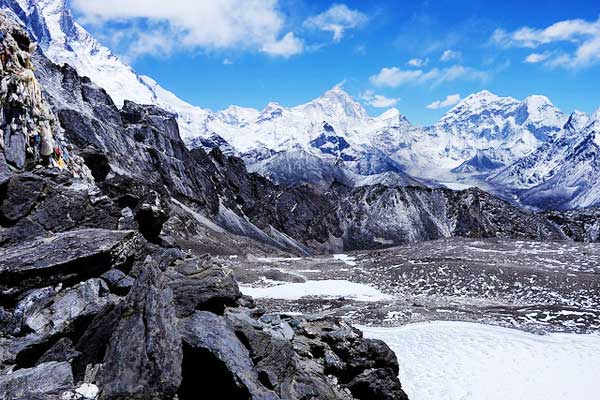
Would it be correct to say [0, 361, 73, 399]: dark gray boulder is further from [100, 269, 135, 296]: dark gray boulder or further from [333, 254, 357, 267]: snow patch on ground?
[333, 254, 357, 267]: snow patch on ground

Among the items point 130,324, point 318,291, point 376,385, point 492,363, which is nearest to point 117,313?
point 130,324

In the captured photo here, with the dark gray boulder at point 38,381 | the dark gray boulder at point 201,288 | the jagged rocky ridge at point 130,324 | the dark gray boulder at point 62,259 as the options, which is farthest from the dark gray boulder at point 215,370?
the dark gray boulder at point 62,259

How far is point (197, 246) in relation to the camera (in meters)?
84.8

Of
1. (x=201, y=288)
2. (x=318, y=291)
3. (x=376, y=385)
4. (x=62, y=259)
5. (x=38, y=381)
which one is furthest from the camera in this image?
(x=318, y=291)

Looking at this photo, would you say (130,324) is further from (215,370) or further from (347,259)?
(347,259)

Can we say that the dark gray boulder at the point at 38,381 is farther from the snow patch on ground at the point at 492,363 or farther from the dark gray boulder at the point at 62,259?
the snow patch on ground at the point at 492,363

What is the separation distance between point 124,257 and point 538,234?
16090 cm

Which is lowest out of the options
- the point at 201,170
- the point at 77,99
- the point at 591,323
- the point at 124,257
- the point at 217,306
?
the point at 591,323

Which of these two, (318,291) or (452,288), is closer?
(318,291)

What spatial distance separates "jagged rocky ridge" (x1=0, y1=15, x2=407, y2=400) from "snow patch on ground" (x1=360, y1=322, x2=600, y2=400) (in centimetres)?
350

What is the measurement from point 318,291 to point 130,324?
110 ft

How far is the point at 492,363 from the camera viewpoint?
2217 cm

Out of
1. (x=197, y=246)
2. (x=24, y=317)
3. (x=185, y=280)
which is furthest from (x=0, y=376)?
(x=197, y=246)

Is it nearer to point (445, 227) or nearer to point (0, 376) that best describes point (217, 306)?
point (0, 376)
